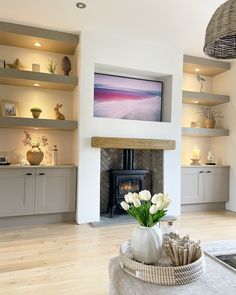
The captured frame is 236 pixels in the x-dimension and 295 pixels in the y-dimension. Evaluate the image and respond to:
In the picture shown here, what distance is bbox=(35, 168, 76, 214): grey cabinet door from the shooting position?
377cm

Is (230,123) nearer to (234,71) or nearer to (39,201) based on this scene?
(234,71)

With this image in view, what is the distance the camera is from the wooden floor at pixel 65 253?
215 centimetres

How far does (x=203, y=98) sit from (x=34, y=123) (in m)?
3.20

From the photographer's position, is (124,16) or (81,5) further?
(124,16)

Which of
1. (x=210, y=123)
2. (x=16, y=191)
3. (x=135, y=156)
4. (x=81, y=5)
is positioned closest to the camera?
(x=81, y=5)

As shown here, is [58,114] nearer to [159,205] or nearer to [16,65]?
[16,65]

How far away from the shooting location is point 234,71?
16.3 ft

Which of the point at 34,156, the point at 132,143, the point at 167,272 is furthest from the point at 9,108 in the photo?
the point at 167,272

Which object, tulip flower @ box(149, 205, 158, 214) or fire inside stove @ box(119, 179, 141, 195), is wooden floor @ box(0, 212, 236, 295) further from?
tulip flower @ box(149, 205, 158, 214)

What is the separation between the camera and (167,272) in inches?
49.1

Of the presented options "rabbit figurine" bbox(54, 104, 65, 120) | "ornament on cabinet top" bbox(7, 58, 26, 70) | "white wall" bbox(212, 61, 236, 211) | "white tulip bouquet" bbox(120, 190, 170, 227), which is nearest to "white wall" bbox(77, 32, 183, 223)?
"rabbit figurine" bbox(54, 104, 65, 120)

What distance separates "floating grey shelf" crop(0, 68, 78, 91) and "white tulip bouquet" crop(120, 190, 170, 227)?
2989 millimetres

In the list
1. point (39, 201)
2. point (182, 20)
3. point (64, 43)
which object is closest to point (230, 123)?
point (182, 20)

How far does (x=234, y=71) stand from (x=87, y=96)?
119 inches
